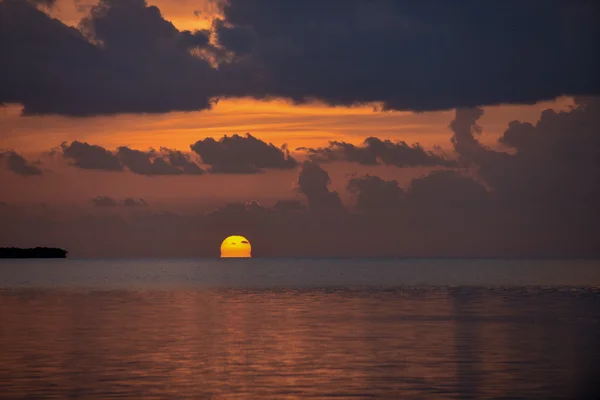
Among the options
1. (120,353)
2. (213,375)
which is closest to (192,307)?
(120,353)

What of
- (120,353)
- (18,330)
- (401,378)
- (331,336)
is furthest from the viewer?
(18,330)

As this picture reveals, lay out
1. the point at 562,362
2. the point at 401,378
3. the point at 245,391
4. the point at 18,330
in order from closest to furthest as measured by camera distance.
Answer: the point at 245,391 → the point at 401,378 → the point at 562,362 → the point at 18,330

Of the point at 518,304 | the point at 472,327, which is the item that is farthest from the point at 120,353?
the point at 518,304

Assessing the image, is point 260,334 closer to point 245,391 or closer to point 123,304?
point 245,391

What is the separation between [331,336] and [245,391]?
21783mm

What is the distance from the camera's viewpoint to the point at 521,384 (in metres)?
40.4

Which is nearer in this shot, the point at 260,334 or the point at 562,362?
the point at 562,362

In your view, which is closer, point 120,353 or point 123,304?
point 120,353

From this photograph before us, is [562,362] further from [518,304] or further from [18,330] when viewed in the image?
[518,304]

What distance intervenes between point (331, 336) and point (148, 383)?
2099cm

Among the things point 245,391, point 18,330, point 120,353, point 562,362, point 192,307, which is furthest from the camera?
point 192,307

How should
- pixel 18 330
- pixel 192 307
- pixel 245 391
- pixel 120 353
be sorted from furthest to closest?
pixel 192 307
pixel 18 330
pixel 120 353
pixel 245 391

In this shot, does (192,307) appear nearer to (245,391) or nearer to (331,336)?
(331,336)

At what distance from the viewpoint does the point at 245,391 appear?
38500mm
